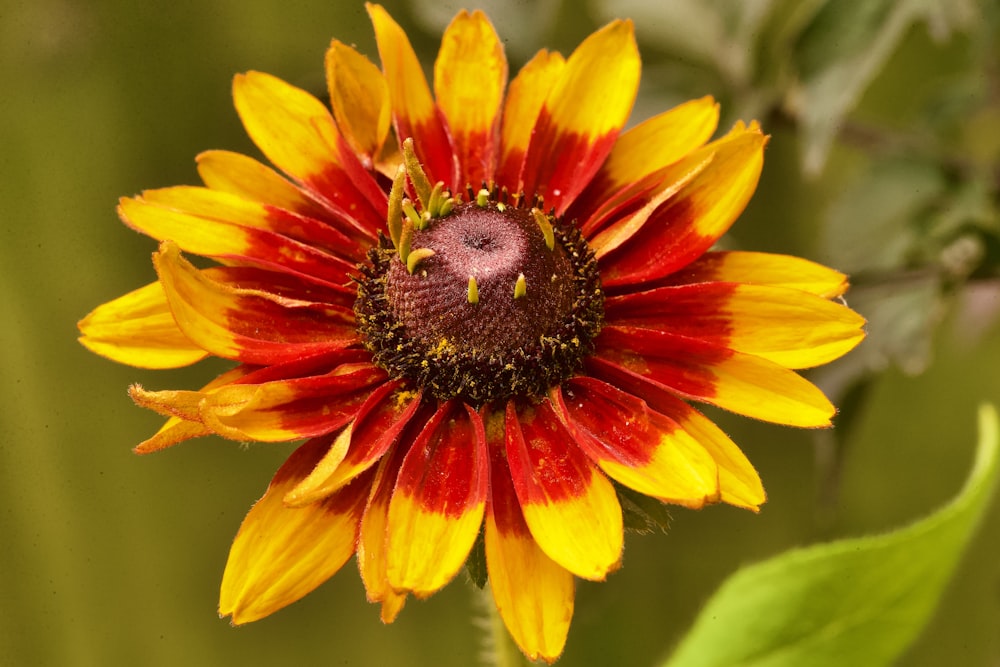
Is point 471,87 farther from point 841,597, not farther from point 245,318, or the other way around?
point 841,597

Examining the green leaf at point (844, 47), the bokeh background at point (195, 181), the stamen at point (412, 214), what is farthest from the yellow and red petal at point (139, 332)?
the green leaf at point (844, 47)

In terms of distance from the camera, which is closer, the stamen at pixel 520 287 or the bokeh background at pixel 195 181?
the stamen at pixel 520 287

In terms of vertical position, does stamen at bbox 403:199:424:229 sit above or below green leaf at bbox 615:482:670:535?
above

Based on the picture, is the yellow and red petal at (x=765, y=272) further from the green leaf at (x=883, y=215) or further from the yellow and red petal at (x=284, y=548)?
the green leaf at (x=883, y=215)

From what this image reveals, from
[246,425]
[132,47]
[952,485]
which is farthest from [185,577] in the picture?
[952,485]

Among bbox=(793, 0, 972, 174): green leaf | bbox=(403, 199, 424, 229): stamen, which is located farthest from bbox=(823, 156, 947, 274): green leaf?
bbox=(403, 199, 424, 229): stamen

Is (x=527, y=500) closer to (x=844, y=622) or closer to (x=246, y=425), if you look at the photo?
(x=246, y=425)

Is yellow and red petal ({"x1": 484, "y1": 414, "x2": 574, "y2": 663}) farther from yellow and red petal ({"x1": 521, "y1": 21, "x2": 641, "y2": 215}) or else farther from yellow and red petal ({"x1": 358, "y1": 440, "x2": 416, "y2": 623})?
yellow and red petal ({"x1": 521, "y1": 21, "x2": 641, "y2": 215})
